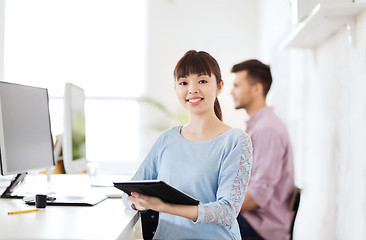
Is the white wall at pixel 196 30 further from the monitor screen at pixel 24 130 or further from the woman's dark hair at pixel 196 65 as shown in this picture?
the woman's dark hair at pixel 196 65

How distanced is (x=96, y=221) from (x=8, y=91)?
659mm

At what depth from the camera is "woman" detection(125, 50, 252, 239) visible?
1310mm

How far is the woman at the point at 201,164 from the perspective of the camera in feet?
4.30

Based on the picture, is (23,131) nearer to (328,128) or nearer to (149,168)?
(149,168)

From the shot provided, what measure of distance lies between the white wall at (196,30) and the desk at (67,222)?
338 cm

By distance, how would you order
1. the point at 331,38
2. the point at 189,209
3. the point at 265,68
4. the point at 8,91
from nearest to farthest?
the point at 189,209
the point at 8,91
the point at 331,38
the point at 265,68

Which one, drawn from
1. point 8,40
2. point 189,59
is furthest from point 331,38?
point 8,40

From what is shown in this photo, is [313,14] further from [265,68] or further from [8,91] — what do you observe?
[8,91]

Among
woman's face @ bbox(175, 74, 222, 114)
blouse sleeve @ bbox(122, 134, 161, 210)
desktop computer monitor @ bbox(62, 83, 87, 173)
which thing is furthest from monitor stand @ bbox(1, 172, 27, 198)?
woman's face @ bbox(175, 74, 222, 114)

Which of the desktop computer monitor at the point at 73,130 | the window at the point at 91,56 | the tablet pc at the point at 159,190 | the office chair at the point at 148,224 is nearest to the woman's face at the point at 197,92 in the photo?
the tablet pc at the point at 159,190

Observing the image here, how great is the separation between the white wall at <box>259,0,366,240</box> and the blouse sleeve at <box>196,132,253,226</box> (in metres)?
0.67

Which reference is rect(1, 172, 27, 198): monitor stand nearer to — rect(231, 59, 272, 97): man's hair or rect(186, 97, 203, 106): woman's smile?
rect(186, 97, 203, 106): woman's smile

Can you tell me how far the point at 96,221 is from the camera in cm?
133

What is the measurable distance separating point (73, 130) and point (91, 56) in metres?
3.11
